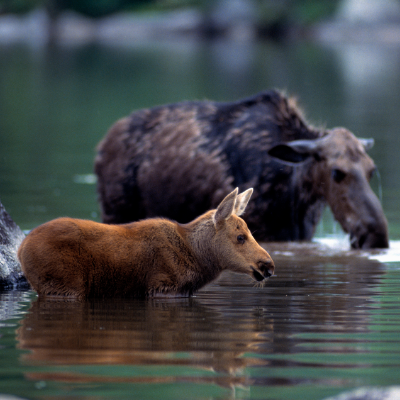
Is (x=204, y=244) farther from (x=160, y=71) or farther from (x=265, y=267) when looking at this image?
(x=160, y=71)

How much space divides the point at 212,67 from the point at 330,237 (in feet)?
133

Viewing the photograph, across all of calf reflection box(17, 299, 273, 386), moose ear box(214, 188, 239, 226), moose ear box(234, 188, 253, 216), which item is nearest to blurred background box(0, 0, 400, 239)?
moose ear box(234, 188, 253, 216)

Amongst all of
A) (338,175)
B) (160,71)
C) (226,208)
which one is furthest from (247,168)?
(160,71)

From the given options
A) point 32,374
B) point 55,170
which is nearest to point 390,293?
point 32,374

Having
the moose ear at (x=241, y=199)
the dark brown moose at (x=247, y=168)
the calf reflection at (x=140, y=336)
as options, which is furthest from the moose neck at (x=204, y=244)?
the dark brown moose at (x=247, y=168)

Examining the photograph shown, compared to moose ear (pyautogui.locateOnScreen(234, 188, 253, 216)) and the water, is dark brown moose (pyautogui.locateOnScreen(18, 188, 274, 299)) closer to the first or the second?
moose ear (pyautogui.locateOnScreen(234, 188, 253, 216))

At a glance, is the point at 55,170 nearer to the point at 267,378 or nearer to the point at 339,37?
the point at 267,378

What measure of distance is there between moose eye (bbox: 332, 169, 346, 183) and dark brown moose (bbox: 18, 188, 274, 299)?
11.1 feet

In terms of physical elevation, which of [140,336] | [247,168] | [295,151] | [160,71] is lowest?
[160,71]

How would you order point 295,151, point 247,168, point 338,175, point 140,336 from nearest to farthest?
1. point 140,336
2. point 338,175
3. point 295,151
4. point 247,168

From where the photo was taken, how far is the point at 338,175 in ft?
39.4

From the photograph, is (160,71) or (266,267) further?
(160,71)

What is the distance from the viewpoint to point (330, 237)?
13250 millimetres

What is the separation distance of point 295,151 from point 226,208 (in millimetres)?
4005
